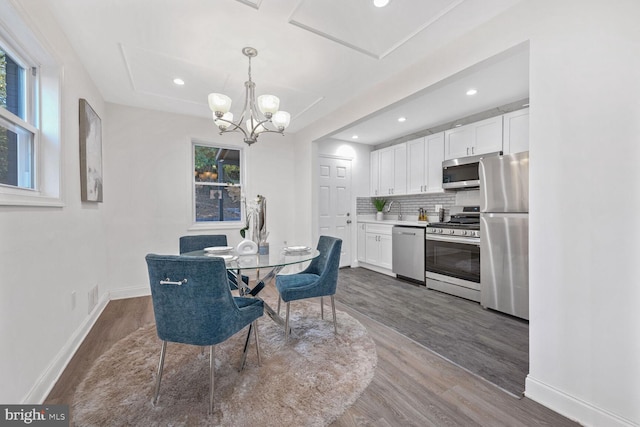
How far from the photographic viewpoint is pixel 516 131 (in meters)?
3.10

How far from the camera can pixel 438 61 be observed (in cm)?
216

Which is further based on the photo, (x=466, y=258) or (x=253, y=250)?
(x=466, y=258)

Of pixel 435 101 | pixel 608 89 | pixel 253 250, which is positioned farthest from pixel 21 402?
pixel 435 101

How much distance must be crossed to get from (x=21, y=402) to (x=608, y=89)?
3465 mm

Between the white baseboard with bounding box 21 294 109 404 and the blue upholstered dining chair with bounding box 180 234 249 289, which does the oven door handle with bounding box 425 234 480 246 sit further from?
the white baseboard with bounding box 21 294 109 404

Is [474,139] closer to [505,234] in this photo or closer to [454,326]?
[505,234]

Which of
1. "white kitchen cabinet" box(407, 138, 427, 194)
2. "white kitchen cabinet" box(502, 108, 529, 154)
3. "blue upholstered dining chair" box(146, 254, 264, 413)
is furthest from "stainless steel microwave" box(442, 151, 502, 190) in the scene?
"blue upholstered dining chair" box(146, 254, 264, 413)

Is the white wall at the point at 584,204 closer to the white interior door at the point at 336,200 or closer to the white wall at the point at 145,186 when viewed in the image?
the white interior door at the point at 336,200

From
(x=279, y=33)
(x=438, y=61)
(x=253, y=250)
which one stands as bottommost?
(x=253, y=250)

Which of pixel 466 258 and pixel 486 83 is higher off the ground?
pixel 486 83

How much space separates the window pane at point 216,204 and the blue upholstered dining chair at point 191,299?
8.89 ft

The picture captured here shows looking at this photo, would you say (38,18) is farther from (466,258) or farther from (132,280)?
(466,258)

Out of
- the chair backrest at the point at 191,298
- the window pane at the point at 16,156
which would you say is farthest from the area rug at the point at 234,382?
the window pane at the point at 16,156

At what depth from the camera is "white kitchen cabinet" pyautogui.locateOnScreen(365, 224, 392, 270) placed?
4.47 m
